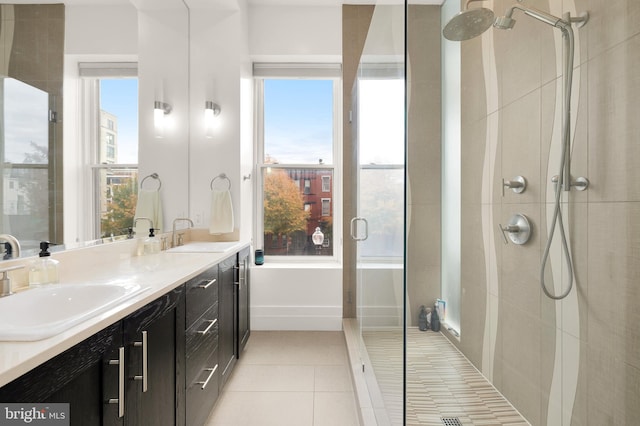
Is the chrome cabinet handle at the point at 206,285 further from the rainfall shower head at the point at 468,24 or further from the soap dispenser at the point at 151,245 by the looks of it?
the rainfall shower head at the point at 468,24

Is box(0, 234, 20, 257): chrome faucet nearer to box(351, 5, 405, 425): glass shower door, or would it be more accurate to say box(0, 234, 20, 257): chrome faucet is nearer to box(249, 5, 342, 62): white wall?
box(351, 5, 405, 425): glass shower door

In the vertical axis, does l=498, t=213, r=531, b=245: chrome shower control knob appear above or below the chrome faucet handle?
above

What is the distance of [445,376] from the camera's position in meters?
1.42

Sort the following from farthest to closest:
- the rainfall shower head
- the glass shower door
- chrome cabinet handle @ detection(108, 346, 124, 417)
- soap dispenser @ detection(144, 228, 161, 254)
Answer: soap dispenser @ detection(144, 228, 161, 254), the rainfall shower head, the glass shower door, chrome cabinet handle @ detection(108, 346, 124, 417)

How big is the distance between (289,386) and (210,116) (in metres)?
2.16

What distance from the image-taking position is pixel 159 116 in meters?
2.45

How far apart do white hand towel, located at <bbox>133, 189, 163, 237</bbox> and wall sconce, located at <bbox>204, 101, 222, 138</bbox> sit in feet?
2.32

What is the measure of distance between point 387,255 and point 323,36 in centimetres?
248

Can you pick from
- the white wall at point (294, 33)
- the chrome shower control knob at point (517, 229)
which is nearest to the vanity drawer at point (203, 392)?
the chrome shower control knob at point (517, 229)

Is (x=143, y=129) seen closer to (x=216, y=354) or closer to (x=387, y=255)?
(x=216, y=354)

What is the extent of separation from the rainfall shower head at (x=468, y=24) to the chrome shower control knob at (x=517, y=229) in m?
0.80

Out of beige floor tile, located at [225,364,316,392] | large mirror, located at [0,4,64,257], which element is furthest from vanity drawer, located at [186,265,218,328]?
beige floor tile, located at [225,364,316,392]

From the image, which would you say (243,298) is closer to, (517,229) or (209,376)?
(209,376)

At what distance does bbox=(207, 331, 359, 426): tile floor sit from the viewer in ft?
6.01
